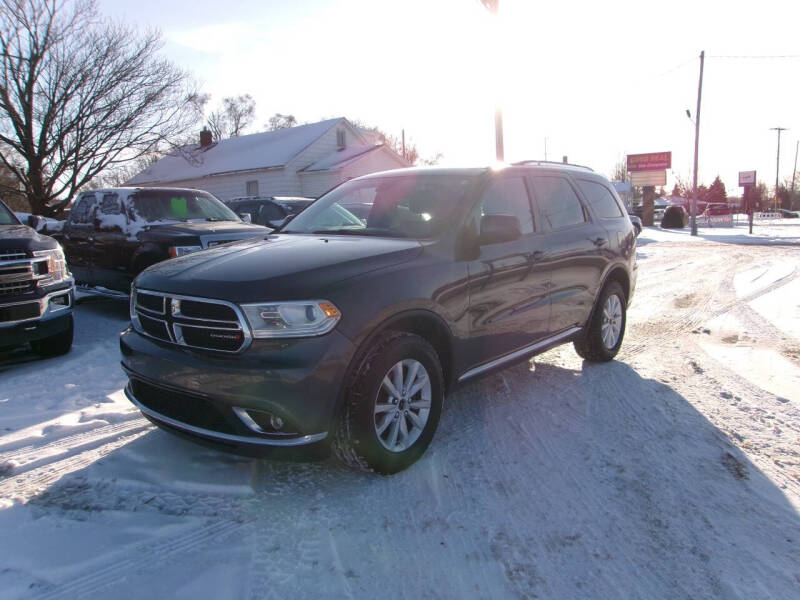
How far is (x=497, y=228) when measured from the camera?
Result: 3658 millimetres

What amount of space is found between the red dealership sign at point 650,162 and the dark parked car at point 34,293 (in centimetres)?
4139

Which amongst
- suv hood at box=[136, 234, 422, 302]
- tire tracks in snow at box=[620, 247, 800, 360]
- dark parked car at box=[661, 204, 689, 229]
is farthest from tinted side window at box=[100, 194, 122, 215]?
dark parked car at box=[661, 204, 689, 229]

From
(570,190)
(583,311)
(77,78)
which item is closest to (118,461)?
(583,311)

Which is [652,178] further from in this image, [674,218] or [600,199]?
[600,199]

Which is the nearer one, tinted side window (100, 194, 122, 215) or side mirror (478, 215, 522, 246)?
side mirror (478, 215, 522, 246)

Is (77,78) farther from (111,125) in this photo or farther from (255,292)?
(255,292)

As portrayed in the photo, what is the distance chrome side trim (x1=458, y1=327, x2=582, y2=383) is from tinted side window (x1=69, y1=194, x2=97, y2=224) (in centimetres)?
684

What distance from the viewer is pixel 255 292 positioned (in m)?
2.86

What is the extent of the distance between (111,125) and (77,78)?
7.01 ft

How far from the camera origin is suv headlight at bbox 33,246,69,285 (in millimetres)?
5516

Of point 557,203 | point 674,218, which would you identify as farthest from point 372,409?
point 674,218

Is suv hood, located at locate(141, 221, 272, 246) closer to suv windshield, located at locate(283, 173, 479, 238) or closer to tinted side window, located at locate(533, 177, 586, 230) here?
suv windshield, located at locate(283, 173, 479, 238)

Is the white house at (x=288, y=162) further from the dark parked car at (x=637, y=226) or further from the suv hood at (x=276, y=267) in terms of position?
the suv hood at (x=276, y=267)

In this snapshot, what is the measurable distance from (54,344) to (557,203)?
5098 millimetres
